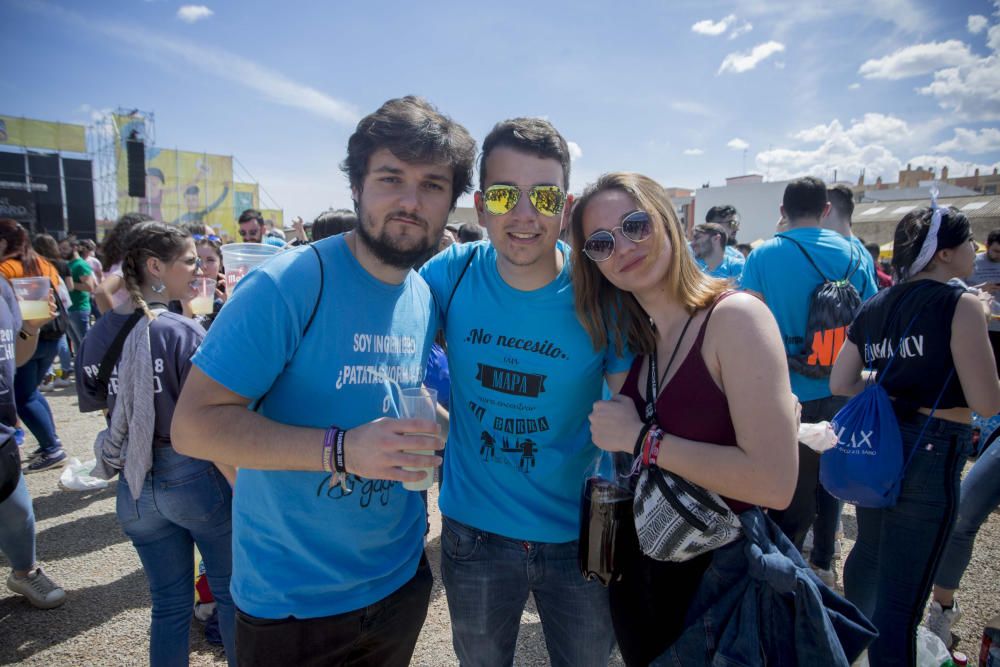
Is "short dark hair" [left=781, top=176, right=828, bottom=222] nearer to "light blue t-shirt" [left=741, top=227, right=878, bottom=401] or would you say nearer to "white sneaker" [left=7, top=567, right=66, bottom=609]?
"light blue t-shirt" [left=741, top=227, right=878, bottom=401]

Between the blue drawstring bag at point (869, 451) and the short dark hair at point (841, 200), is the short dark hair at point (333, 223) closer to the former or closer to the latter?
the blue drawstring bag at point (869, 451)

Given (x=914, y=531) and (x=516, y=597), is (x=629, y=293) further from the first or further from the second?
(x=914, y=531)

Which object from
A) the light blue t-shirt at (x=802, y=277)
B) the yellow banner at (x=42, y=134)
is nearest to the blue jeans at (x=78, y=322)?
the light blue t-shirt at (x=802, y=277)

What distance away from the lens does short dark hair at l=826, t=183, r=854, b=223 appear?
13.6ft

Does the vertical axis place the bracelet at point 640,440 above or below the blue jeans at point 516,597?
above

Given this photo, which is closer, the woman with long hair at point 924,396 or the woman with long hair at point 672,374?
the woman with long hair at point 672,374

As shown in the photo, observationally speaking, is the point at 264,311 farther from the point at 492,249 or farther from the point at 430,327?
the point at 492,249

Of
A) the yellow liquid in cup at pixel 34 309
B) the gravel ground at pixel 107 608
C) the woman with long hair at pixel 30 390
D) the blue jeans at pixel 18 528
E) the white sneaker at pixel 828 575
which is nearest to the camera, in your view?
the gravel ground at pixel 107 608

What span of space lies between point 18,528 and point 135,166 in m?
27.5

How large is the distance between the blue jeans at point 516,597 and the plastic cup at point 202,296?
8.36 ft

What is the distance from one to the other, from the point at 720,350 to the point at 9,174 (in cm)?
3313

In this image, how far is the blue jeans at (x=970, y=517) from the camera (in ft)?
9.64

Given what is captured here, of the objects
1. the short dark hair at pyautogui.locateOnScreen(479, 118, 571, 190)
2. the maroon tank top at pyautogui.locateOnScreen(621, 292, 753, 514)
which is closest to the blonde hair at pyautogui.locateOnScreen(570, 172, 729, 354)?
the maroon tank top at pyautogui.locateOnScreen(621, 292, 753, 514)

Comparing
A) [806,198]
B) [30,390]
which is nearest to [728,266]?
[806,198]
